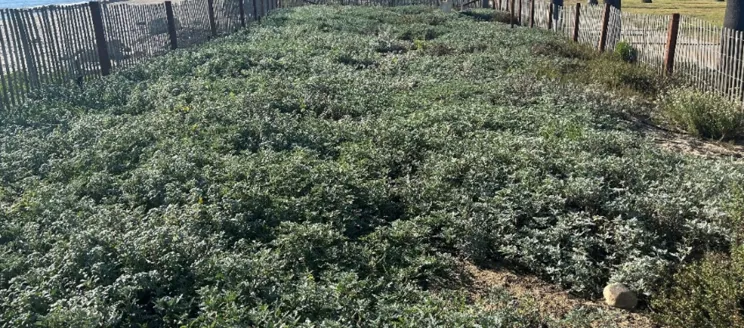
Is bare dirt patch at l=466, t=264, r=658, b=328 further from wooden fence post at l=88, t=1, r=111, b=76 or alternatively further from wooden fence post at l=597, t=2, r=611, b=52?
wooden fence post at l=597, t=2, r=611, b=52

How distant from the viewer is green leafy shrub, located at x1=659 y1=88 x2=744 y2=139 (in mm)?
8312

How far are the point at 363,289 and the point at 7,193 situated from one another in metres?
3.62

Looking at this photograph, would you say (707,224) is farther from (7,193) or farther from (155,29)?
(155,29)

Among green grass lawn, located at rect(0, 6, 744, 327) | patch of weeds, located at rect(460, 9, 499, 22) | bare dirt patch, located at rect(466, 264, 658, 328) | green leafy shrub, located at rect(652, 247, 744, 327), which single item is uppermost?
patch of weeds, located at rect(460, 9, 499, 22)

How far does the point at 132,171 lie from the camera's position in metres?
6.06

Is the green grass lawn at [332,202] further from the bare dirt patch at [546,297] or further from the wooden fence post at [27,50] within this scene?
the wooden fence post at [27,50]

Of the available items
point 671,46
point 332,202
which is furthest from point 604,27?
point 332,202

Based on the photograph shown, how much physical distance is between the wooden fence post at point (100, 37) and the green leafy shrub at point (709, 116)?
28.9ft

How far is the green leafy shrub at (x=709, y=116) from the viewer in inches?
327

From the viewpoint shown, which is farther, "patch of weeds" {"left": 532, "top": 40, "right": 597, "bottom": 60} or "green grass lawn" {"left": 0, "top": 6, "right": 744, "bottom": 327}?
"patch of weeds" {"left": 532, "top": 40, "right": 597, "bottom": 60}

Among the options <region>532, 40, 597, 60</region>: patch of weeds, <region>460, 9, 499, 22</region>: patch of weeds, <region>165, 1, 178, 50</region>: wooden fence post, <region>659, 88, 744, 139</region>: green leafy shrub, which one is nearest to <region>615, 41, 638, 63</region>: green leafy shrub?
<region>532, 40, 597, 60</region>: patch of weeds

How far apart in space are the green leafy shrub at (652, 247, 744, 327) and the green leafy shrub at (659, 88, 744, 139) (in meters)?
4.42

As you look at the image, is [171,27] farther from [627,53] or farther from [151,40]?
[627,53]

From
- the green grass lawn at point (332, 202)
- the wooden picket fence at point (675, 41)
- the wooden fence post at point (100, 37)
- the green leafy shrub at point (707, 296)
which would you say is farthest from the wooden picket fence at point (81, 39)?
the wooden picket fence at point (675, 41)
